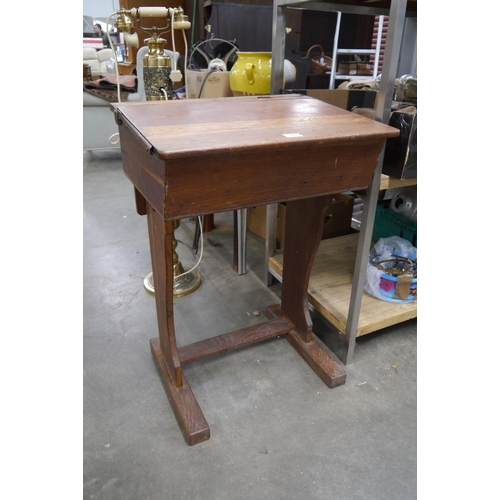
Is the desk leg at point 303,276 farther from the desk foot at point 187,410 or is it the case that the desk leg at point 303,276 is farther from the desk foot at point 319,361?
the desk foot at point 187,410

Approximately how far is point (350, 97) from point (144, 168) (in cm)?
109

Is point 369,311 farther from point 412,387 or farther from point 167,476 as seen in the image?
point 167,476

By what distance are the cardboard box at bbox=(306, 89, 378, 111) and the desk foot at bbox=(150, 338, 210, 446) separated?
4.05 ft

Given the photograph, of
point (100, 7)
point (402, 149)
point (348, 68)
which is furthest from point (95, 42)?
point (402, 149)

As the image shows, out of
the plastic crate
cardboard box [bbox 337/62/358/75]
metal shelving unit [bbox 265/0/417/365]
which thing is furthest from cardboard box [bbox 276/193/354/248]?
cardboard box [bbox 337/62/358/75]

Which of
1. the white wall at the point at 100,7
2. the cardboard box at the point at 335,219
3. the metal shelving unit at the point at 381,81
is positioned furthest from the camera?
the white wall at the point at 100,7

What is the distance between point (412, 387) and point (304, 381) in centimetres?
37

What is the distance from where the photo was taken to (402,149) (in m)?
1.24

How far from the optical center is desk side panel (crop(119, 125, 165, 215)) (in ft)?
2.92

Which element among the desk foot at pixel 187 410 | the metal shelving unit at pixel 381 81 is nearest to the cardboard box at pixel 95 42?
the metal shelving unit at pixel 381 81

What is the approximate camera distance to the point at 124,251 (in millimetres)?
2295

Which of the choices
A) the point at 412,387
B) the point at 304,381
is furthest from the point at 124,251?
the point at 412,387

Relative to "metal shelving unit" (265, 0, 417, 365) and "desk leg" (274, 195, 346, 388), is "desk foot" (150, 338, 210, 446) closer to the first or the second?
"desk leg" (274, 195, 346, 388)

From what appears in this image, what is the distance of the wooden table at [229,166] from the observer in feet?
2.94
